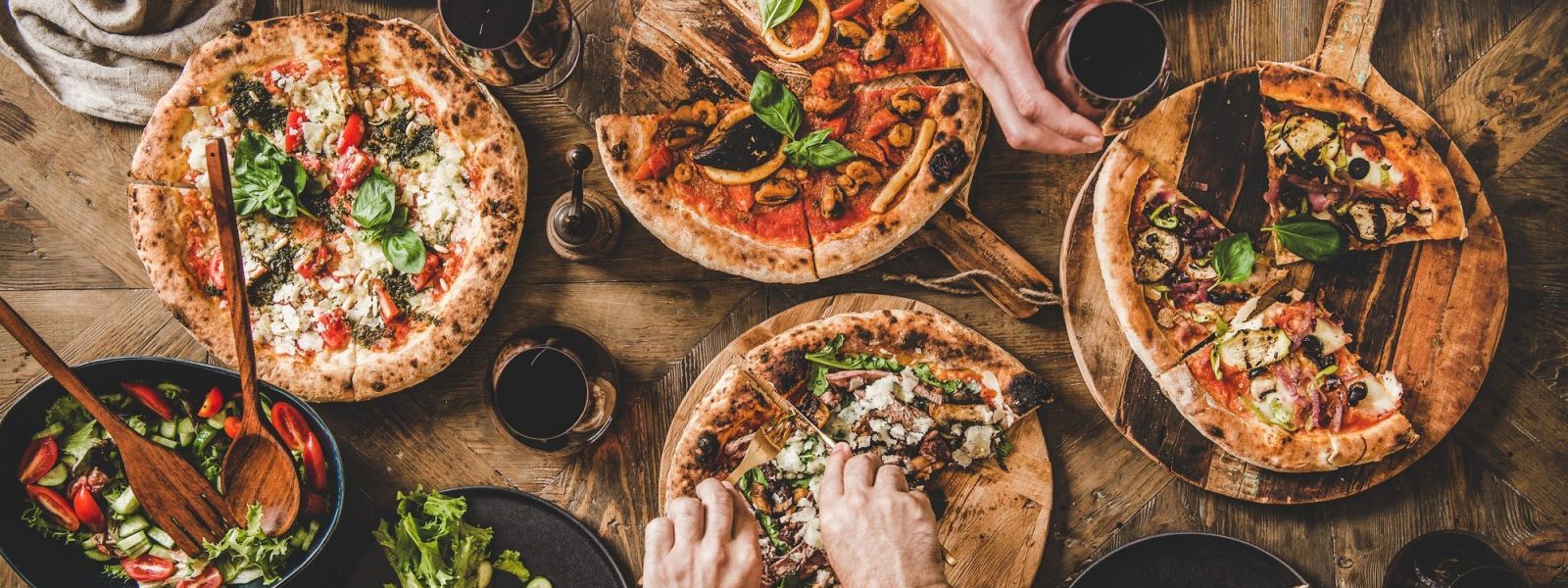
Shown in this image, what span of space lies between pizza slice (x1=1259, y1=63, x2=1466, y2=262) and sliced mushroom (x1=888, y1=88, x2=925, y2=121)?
1.63 metres

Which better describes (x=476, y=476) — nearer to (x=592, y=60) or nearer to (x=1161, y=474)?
(x=592, y=60)

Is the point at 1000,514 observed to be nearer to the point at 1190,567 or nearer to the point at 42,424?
the point at 1190,567

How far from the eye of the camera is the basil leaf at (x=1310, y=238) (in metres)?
3.71

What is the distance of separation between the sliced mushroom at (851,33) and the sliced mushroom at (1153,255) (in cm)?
161

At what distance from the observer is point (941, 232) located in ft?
12.8

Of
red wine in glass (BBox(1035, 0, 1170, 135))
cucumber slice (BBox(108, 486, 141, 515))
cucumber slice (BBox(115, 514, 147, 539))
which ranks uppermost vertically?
red wine in glass (BBox(1035, 0, 1170, 135))

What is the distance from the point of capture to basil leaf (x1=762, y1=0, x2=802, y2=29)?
12.4ft

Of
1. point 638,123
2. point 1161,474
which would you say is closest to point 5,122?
point 638,123

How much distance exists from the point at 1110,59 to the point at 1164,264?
3.93ft

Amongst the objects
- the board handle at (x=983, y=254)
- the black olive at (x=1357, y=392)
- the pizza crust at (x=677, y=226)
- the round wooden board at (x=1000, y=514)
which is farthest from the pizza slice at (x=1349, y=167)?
the pizza crust at (x=677, y=226)

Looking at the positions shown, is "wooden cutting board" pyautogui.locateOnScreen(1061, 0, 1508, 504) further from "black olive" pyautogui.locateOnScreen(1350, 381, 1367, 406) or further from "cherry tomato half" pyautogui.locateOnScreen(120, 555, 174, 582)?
"cherry tomato half" pyautogui.locateOnScreen(120, 555, 174, 582)

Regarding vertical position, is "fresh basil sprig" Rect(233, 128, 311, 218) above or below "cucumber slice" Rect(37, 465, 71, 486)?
above

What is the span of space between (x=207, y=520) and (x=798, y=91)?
3.40 meters

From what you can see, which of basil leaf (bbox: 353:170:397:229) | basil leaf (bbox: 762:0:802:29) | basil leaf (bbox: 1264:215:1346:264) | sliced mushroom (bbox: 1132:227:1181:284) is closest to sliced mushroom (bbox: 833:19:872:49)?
basil leaf (bbox: 762:0:802:29)
